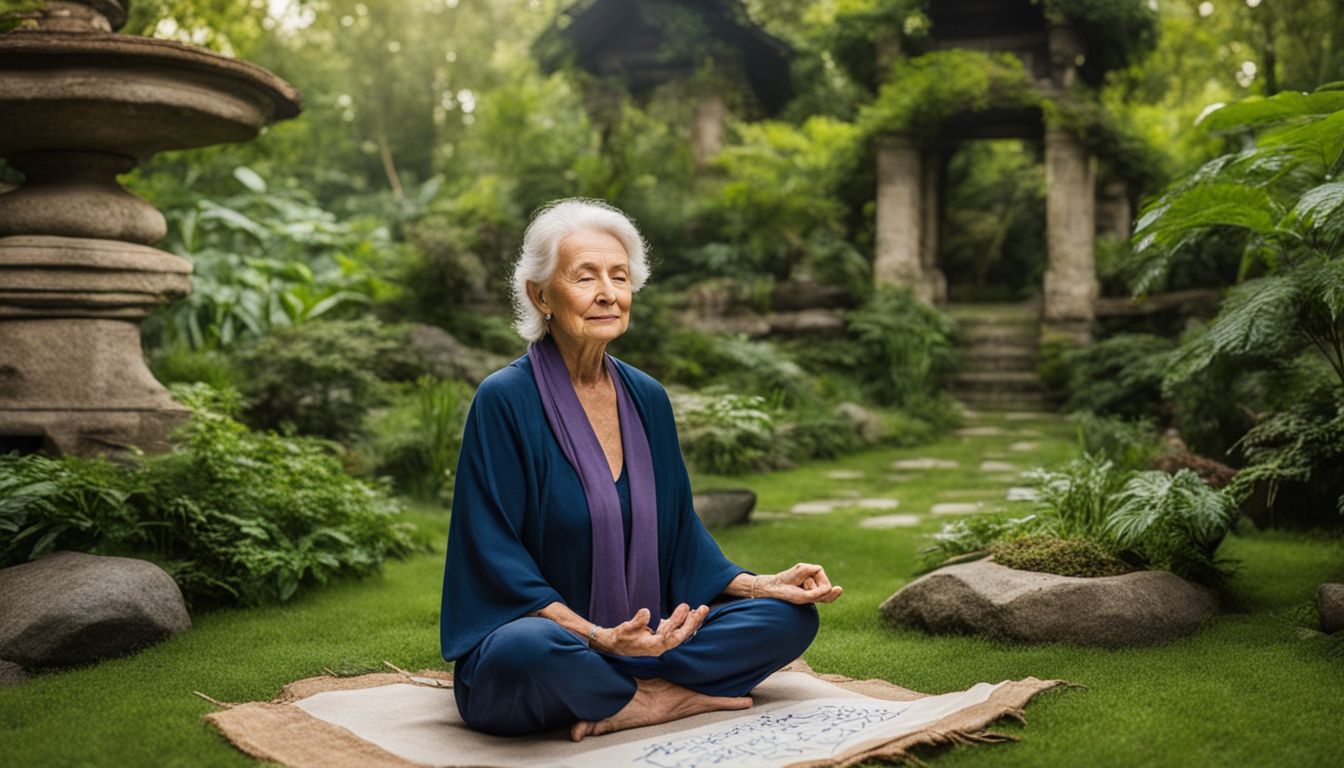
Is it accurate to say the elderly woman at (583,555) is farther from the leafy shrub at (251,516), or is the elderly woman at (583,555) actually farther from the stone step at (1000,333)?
the stone step at (1000,333)

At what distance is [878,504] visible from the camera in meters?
7.38

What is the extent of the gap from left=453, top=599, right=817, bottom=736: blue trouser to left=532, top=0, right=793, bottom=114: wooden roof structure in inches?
514

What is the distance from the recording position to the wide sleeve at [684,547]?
11.4 feet

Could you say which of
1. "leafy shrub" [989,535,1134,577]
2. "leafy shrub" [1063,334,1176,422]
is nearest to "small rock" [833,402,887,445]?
"leafy shrub" [1063,334,1176,422]

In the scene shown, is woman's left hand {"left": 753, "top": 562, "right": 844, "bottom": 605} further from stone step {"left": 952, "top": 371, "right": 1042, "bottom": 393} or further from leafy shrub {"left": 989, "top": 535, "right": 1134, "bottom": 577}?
stone step {"left": 952, "top": 371, "right": 1042, "bottom": 393}

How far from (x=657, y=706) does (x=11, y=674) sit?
2.16 meters

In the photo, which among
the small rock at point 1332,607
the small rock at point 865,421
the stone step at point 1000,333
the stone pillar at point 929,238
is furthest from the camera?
the stone pillar at point 929,238

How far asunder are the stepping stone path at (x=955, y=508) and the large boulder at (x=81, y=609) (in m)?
4.30

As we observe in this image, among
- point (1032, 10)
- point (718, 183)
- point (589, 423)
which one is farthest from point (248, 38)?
point (589, 423)

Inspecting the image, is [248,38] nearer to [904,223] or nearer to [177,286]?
[904,223]

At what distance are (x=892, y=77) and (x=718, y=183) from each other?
2597 millimetres

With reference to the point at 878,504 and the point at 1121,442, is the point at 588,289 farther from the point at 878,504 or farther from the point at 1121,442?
the point at 1121,442

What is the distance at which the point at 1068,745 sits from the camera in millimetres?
2959

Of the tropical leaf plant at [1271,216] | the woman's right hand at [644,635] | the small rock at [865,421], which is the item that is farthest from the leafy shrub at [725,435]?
the woman's right hand at [644,635]
